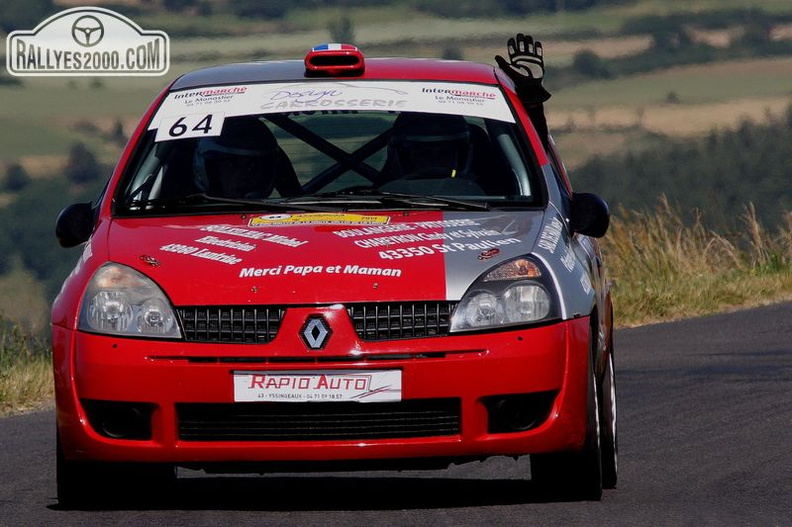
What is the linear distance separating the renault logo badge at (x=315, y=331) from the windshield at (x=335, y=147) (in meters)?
1.14

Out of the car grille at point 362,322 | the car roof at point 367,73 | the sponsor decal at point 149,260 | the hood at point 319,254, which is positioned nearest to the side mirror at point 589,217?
the hood at point 319,254

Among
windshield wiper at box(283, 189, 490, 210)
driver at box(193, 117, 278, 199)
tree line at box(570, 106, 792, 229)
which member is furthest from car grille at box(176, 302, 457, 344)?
tree line at box(570, 106, 792, 229)

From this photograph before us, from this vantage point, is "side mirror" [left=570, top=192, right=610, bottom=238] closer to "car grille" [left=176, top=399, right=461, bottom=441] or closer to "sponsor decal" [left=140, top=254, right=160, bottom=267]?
"car grille" [left=176, top=399, right=461, bottom=441]

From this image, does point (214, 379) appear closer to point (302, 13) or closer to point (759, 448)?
point (759, 448)

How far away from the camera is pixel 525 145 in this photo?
8047 mm

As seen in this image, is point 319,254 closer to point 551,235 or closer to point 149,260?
point 149,260

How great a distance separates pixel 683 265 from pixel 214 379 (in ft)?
45.4

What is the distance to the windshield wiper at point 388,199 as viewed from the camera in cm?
759

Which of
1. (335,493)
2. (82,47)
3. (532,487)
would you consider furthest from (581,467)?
(82,47)

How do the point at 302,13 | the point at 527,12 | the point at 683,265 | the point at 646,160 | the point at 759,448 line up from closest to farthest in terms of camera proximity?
the point at 759,448 < the point at 683,265 < the point at 527,12 < the point at 646,160 < the point at 302,13

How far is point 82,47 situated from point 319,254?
59.4 metres

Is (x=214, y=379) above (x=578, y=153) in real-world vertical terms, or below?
above

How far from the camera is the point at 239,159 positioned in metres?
8.12

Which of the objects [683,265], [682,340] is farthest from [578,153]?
[682,340]
